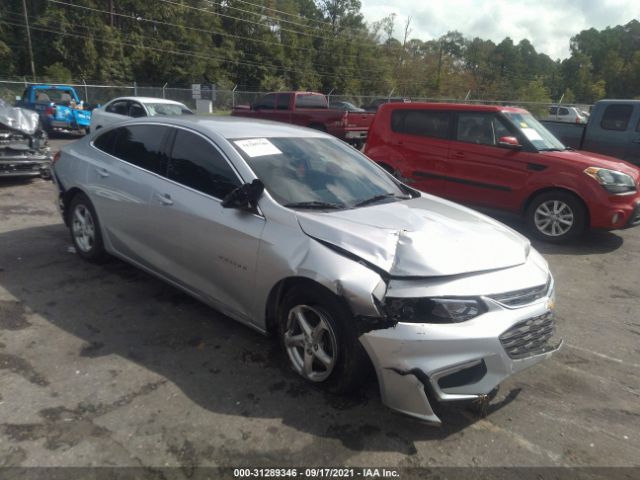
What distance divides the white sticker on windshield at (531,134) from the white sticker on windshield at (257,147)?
488 centimetres

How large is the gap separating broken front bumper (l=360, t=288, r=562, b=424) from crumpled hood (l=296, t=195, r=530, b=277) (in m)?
0.32

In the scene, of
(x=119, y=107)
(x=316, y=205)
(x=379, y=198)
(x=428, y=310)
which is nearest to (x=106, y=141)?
(x=316, y=205)

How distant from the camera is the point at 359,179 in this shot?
4.08 meters

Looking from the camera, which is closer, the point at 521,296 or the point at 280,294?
the point at 521,296

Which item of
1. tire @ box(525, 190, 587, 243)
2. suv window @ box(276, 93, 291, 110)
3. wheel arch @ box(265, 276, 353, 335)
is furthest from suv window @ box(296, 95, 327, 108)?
wheel arch @ box(265, 276, 353, 335)

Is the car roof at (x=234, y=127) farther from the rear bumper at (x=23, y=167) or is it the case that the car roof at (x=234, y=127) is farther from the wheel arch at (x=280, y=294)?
the rear bumper at (x=23, y=167)

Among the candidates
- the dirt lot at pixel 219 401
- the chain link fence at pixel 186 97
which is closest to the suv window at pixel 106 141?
the dirt lot at pixel 219 401

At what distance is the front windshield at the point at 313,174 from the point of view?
3521mm

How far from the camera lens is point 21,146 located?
28.1 feet

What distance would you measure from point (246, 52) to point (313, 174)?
5378cm

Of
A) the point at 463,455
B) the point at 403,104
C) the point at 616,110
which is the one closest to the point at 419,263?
the point at 463,455

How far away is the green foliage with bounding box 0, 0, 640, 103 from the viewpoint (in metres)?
38.4

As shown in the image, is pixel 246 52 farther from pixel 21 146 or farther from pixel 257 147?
pixel 257 147

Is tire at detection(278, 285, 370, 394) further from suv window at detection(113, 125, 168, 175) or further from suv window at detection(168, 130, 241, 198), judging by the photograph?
suv window at detection(113, 125, 168, 175)
